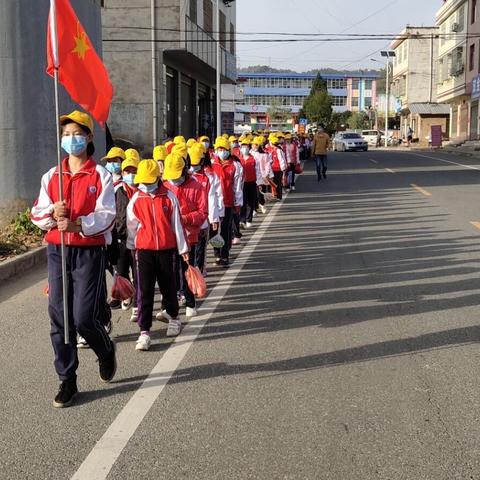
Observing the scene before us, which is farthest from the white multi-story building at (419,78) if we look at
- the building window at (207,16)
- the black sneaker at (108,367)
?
the black sneaker at (108,367)

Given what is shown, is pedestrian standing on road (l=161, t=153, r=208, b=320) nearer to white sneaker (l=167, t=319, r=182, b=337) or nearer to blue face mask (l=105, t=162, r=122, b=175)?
white sneaker (l=167, t=319, r=182, b=337)

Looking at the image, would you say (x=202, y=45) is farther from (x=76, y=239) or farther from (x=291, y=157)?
(x=76, y=239)

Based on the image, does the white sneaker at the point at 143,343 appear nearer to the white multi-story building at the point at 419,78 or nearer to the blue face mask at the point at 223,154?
the blue face mask at the point at 223,154

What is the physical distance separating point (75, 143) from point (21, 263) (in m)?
5.15

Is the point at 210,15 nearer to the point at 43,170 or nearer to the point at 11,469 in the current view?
the point at 43,170

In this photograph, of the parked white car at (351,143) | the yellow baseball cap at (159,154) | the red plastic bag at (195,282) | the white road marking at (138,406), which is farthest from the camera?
the parked white car at (351,143)

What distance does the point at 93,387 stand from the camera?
184 inches

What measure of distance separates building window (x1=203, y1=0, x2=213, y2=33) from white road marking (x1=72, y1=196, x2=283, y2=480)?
28241 millimetres

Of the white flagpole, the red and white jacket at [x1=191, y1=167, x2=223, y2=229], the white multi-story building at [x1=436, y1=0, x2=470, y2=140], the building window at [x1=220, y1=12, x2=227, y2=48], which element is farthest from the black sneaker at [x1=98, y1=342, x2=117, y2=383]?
the white multi-story building at [x1=436, y1=0, x2=470, y2=140]

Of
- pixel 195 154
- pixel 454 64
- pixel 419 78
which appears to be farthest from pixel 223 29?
pixel 419 78

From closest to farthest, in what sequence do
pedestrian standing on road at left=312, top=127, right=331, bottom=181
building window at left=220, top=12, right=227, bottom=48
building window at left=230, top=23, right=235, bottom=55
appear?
pedestrian standing on road at left=312, top=127, right=331, bottom=181
building window at left=220, top=12, right=227, bottom=48
building window at left=230, top=23, right=235, bottom=55

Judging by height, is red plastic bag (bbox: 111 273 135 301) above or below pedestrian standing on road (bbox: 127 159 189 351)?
below

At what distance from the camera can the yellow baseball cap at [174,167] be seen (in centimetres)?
650

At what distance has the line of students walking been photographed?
4.35 metres
